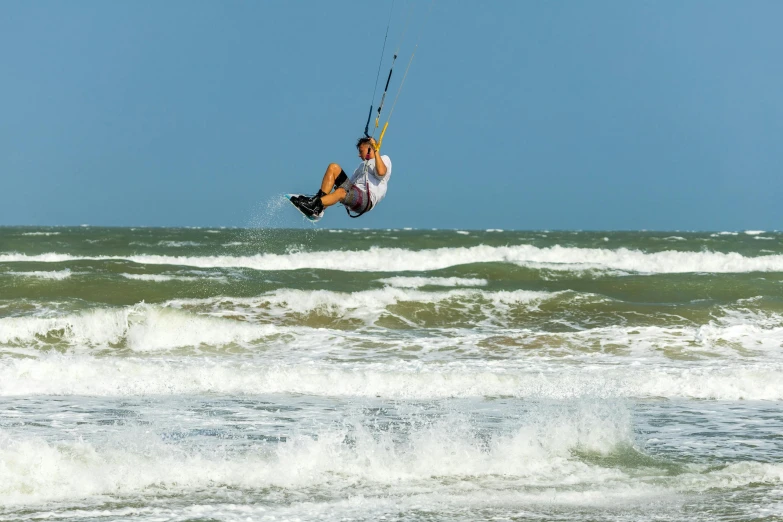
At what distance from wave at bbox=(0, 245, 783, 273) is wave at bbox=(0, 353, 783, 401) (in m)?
19.2

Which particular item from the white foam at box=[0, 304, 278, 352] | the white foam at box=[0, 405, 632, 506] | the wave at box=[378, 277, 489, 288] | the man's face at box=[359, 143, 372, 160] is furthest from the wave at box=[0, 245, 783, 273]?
the white foam at box=[0, 405, 632, 506]

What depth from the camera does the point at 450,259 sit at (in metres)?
35.2

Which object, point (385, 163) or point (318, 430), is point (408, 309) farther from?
point (318, 430)

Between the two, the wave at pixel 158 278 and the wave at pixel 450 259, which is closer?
the wave at pixel 158 278

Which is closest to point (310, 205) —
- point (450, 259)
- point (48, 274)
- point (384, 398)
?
point (384, 398)

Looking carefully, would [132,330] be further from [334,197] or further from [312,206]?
[334,197]

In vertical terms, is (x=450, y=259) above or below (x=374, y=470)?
above

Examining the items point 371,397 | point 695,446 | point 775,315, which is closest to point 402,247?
point 775,315

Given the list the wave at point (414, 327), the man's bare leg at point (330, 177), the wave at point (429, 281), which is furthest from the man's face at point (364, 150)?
the wave at point (429, 281)

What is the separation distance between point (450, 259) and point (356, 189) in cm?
2570

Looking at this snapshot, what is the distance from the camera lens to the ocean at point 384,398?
20.9 ft

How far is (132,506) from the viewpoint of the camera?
6051 millimetres

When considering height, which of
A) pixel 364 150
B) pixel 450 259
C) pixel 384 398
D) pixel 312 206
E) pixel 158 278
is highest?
pixel 364 150

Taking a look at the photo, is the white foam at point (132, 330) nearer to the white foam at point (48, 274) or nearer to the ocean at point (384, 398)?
the ocean at point (384, 398)
